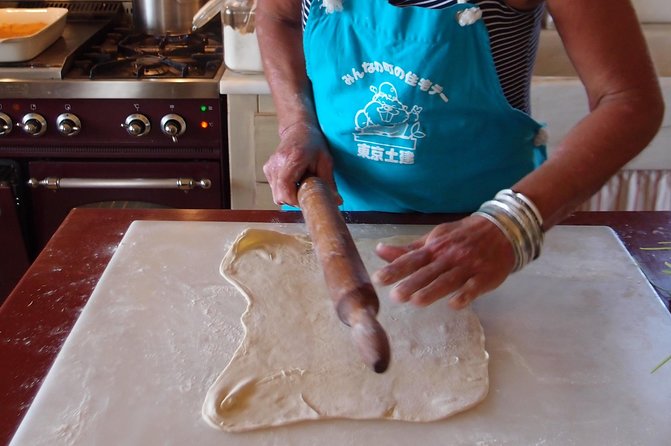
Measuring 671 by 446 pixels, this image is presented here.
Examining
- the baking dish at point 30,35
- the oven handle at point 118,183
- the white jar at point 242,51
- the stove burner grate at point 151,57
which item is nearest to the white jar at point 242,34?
the white jar at point 242,51

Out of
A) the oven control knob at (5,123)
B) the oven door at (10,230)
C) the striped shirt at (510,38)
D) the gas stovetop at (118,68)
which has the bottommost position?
the oven door at (10,230)

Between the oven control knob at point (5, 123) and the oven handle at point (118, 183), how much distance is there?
144mm

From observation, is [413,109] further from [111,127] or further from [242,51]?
[111,127]

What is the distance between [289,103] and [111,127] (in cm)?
86

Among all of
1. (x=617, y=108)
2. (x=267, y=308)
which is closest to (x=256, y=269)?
(x=267, y=308)

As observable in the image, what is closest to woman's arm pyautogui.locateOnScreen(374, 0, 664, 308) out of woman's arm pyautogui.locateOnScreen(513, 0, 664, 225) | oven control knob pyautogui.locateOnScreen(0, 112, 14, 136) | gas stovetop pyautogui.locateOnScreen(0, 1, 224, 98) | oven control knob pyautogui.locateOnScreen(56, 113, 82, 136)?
woman's arm pyautogui.locateOnScreen(513, 0, 664, 225)

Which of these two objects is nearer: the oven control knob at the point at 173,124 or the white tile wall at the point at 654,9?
the oven control knob at the point at 173,124

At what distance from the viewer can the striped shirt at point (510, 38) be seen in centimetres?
105

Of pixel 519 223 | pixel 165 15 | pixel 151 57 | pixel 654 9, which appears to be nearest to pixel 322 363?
pixel 519 223

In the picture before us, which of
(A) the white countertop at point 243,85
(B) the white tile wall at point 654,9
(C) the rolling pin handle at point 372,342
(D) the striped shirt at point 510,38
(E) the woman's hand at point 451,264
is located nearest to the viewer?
(C) the rolling pin handle at point 372,342

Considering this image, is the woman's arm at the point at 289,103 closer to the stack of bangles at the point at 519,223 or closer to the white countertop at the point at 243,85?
the stack of bangles at the point at 519,223

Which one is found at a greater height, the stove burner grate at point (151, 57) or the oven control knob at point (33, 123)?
the stove burner grate at point (151, 57)

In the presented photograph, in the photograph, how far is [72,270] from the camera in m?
1.04

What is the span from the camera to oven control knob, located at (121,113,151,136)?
6.22 ft
